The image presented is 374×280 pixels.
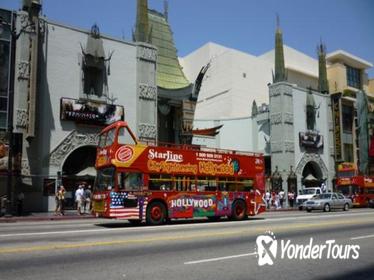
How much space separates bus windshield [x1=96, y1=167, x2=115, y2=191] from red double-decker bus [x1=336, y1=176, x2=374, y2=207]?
100ft

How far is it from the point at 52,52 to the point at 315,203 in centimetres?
2254

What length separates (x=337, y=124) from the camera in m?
57.3

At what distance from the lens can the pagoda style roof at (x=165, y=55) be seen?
45.1 m

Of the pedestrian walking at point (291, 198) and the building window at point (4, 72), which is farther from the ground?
the building window at point (4, 72)

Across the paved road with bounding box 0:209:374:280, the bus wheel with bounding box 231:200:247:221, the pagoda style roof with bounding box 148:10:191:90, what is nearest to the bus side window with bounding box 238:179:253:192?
the bus wheel with bounding box 231:200:247:221

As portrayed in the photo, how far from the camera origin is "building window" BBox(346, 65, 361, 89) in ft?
240

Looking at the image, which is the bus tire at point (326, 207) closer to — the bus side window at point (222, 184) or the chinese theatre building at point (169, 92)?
the chinese theatre building at point (169, 92)

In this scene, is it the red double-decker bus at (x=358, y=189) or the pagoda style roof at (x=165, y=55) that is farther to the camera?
the pagoda style roof at (x=165, y=55)

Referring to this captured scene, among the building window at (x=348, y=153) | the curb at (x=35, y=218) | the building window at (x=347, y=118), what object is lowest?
the curb at (x=35, y=218)

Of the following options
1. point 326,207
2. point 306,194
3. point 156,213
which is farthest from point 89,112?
point 306,194

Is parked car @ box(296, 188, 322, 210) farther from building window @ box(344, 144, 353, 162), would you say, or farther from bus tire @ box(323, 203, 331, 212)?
building window @ box(344, 144, 353, 162)

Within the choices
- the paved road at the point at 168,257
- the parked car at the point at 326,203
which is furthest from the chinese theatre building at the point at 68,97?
the paved road at the point at 168,257

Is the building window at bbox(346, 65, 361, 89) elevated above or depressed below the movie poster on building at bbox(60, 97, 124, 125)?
above

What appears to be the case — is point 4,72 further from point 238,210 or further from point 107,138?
point 238,210
